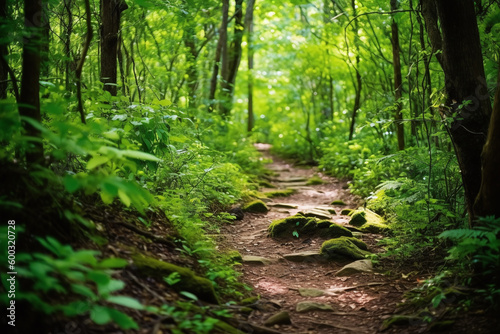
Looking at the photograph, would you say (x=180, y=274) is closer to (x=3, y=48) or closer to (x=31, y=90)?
(x=31, y=90)

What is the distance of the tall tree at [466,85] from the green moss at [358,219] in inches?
98.4

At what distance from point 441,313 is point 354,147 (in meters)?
6.69

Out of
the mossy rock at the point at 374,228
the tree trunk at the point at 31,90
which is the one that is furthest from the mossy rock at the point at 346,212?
the tree trunk at the point at 31,90

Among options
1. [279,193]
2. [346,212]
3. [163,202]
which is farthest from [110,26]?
[279,193]

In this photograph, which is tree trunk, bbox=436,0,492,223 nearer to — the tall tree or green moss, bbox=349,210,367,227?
the tall tree

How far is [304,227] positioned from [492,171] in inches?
122

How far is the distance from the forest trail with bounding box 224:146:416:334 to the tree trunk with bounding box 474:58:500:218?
1179mm

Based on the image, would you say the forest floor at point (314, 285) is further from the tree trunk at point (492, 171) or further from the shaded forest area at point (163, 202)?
the tree trunk at point (492, 171)

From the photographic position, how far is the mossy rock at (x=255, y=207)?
732cm

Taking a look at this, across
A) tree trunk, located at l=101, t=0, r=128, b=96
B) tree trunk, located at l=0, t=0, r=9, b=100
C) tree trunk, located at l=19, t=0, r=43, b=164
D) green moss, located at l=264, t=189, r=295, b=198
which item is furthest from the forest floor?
tree trunk, located at l=0, t=0, r=9, b=100

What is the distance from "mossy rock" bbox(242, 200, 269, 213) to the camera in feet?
24.0

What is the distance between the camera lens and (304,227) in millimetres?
6133

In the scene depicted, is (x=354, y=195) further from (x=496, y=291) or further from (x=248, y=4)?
(x=248, y=4)

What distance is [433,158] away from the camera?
5.68 metres
